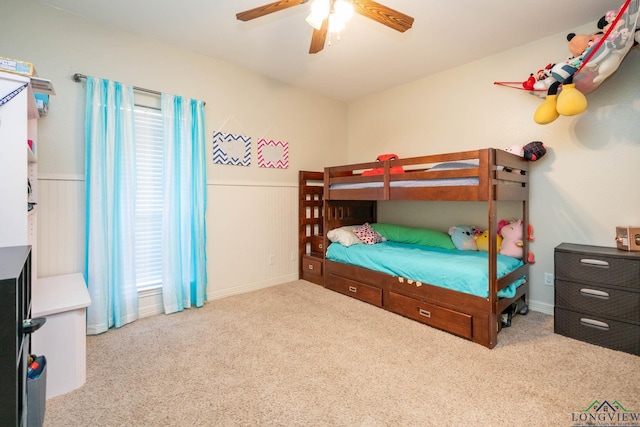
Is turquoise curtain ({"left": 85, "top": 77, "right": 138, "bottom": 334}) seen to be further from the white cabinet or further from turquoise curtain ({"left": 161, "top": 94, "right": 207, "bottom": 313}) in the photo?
the white cabinet

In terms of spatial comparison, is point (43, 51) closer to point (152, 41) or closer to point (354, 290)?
point (152, 41)

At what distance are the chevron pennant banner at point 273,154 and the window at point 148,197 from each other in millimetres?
1031

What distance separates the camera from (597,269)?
6.78 ft

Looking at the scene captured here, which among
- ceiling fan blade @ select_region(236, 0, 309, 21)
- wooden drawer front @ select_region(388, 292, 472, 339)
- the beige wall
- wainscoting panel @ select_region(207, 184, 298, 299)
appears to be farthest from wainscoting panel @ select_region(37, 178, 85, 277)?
the beige wall

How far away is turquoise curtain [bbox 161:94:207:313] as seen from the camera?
2.63 metres

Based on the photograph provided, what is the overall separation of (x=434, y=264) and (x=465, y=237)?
0.80 metres

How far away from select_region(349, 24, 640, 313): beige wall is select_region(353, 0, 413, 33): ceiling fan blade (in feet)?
5.46

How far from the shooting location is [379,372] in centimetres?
178

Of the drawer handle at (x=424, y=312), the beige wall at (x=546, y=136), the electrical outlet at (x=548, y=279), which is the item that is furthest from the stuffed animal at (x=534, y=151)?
the drawer handle at (x=424, y=312)

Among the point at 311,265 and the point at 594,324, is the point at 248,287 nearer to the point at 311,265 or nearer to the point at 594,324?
the point at 311,265

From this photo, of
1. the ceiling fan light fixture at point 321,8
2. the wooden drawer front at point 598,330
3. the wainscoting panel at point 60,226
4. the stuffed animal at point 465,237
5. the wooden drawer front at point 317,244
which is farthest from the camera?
the wooden drawer front at point 317,244

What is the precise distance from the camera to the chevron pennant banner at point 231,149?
118 inches

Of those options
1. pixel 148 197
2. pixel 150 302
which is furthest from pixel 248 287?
pixel 148 197

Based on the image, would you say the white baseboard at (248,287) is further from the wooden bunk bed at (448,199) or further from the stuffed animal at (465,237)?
the stuffed animal at (465,237)
